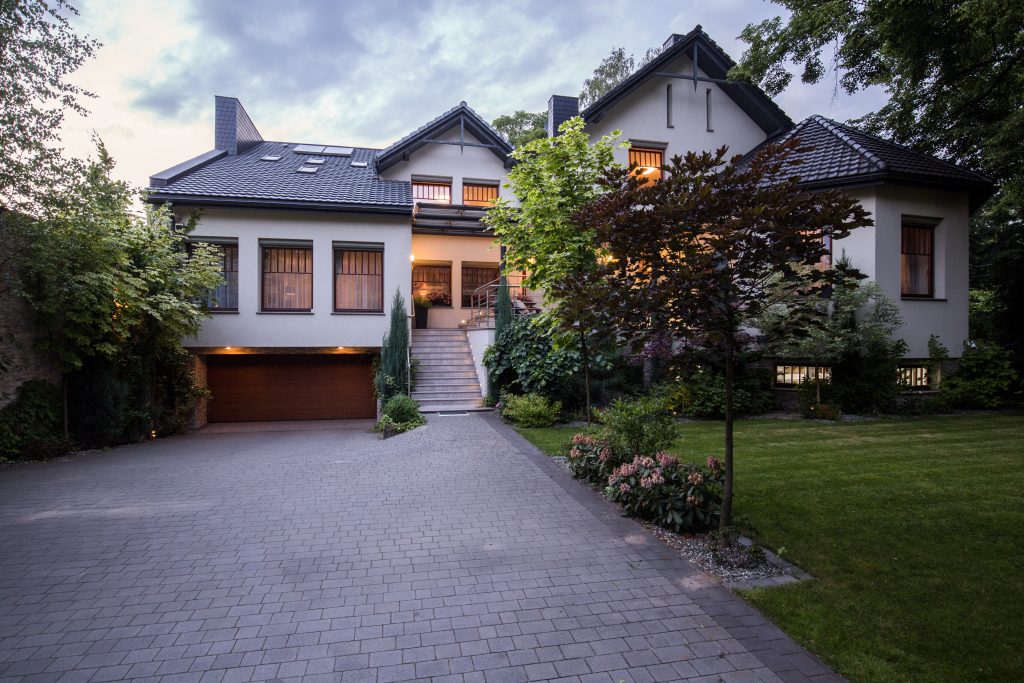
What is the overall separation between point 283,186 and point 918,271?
1683cm

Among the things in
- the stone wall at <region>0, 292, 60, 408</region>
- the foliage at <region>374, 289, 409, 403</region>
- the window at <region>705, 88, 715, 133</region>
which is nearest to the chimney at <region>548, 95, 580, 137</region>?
the window at <region>705, 88, 715, 133</region>

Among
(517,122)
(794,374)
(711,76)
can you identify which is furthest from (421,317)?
(517,122)

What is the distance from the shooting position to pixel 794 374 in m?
12.9

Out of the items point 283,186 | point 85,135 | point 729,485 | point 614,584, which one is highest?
point 283,186

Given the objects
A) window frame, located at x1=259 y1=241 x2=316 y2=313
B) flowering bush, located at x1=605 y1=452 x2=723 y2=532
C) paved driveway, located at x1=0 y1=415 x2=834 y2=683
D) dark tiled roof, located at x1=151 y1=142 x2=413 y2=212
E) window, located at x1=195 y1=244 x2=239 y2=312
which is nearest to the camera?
paved driveway, located at x1=0 y1=415 x2=834 y2=683

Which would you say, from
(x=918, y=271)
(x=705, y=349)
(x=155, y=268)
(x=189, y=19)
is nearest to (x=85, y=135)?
(x=155, y=268)

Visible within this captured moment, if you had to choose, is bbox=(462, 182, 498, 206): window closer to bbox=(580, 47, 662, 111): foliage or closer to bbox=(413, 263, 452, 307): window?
bbox=(413, 263, 452, 307): window

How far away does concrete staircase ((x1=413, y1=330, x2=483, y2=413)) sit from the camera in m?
12.9

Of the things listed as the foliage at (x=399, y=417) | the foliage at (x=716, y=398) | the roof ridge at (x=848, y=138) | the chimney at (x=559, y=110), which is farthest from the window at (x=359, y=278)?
the roof ridge at (x=848, y=138)

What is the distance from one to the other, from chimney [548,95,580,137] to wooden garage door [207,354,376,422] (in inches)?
382

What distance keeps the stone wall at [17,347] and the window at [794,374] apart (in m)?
15.9

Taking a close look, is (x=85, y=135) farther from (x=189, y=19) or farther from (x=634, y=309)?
(x=634, y=309)

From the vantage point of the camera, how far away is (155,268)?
10.1 meters

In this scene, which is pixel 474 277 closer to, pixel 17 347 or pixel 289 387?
pixel 289 387
